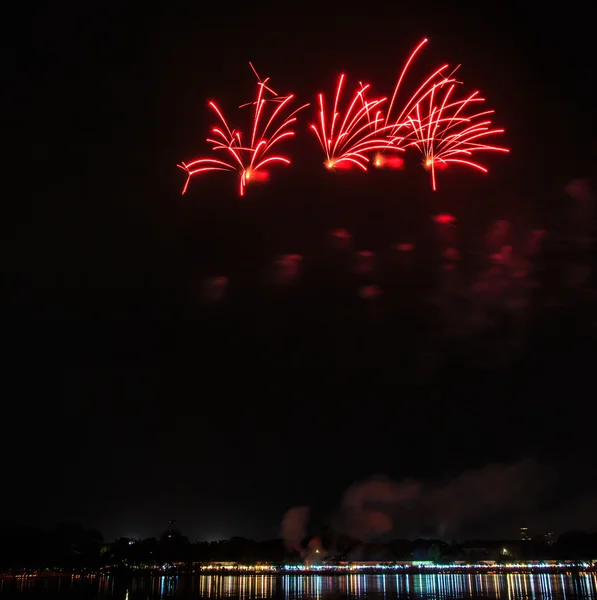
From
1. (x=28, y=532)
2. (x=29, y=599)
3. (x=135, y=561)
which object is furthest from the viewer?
(x=135, y=561)

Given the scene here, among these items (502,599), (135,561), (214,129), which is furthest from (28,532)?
(214,129)

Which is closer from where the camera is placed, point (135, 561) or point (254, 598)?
point (254, 598)

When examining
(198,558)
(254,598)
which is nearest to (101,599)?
(254,598)

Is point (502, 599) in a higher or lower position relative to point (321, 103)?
lower

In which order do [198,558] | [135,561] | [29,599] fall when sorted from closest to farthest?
1. [29,599]
2. [135,561]
3. [198,558]

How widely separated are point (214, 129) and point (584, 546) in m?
209

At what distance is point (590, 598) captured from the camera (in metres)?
59.2

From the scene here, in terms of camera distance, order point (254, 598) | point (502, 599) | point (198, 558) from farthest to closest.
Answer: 1. point (198, 558)
2. point (254, 598)
3. point (502, 599)

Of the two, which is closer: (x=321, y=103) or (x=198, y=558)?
(x=321, y=103)

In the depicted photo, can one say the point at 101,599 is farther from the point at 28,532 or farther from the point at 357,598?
the point at 28,532

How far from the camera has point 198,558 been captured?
194500 mm

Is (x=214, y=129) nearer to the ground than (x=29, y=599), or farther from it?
farther from it

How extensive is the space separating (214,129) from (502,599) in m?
47.8

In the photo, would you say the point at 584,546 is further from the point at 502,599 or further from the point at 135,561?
the point at 502,599
